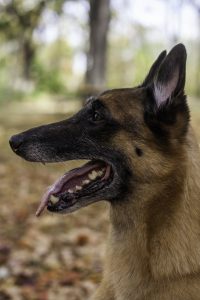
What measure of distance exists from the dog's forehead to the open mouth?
1.23 feet

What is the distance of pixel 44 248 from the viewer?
6316mm

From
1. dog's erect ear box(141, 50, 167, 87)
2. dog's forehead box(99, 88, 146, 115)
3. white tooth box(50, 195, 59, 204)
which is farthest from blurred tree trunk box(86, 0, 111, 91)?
white tooth box(50, 195, 59, 204)

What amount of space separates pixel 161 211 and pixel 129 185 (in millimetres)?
266

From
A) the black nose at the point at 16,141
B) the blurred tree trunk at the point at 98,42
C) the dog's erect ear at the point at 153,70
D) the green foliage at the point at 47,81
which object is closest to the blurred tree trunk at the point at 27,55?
the green foliage at the point at 47,81

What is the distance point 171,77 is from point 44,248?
3548mm

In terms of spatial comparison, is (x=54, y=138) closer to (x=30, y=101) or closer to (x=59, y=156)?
(x=59, y=156)

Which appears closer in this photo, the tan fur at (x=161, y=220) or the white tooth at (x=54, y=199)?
the tan fur at (x=161, y=220)

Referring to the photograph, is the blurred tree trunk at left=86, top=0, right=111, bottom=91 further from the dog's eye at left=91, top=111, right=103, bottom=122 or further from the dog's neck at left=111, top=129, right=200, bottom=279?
the dog's neck at left=111, top=129, right=200, bottom=279

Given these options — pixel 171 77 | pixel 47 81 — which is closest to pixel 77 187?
pixel 171 77

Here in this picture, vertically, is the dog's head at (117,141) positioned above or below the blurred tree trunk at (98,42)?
above

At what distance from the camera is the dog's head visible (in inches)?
135

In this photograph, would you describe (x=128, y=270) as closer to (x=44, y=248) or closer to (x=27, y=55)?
(x=44, y=248)

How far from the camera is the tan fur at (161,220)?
132 inches

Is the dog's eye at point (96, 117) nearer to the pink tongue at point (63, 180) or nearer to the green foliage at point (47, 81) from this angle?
the pink tongue at point (63, 180)
